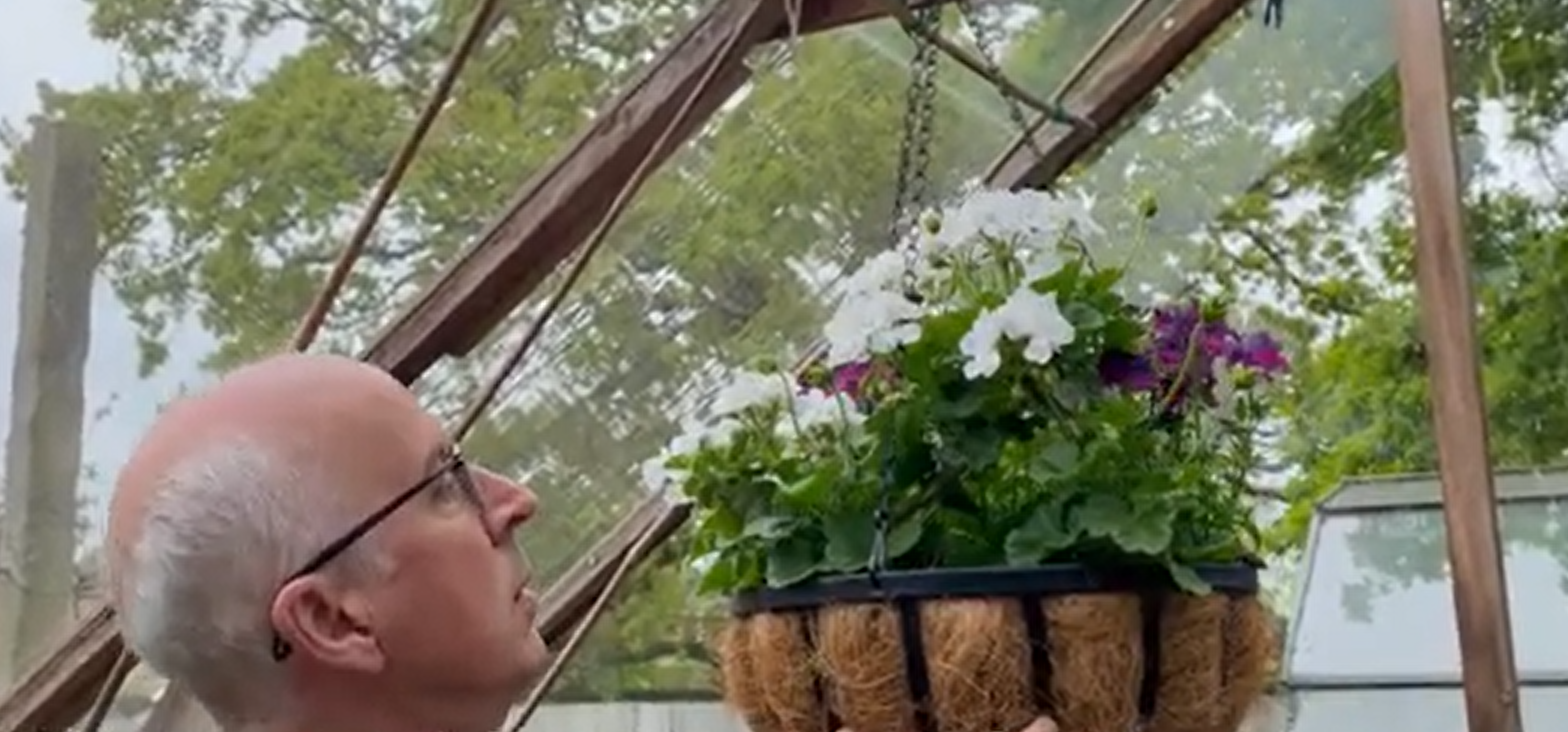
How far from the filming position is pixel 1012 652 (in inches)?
43.5

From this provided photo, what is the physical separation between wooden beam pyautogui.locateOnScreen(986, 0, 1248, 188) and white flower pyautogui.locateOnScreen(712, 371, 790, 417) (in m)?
1.33

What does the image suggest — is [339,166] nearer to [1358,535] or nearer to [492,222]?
[492,222]

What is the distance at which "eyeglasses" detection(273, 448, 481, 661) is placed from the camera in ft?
3.30

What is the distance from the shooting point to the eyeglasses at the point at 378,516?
1.01 m

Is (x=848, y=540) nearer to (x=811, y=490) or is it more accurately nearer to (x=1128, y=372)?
(x=811, y=490)

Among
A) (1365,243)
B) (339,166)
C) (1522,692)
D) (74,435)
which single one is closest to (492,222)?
(339,166)

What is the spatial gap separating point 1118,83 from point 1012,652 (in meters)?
1.67

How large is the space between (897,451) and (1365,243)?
6.92ft

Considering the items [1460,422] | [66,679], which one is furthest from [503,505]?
[66,679]

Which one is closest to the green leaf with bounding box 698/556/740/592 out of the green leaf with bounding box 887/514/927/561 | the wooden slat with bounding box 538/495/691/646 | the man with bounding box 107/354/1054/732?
the green leaf with bounding box 887/514/927/561

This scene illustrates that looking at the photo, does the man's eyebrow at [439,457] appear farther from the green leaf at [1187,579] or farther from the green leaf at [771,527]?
the green leaf at [1187,579]

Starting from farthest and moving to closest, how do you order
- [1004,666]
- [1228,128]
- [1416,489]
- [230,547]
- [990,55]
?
[1228,128] → [1416,489] → [990,55] → [1004,666] → [230,547]

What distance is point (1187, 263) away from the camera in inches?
117

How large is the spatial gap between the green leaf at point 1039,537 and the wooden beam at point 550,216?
1055 millimetres
